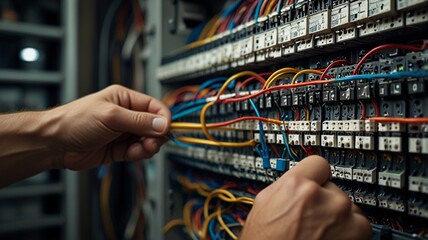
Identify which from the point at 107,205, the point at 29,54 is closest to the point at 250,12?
the point at 107,205

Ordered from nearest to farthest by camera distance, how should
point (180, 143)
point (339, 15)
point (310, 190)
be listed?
1. point (310, 190)
2. point (339, 15)
3. point (180, 143)

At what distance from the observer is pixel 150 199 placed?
1629mm

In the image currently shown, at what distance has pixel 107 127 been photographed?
108cm

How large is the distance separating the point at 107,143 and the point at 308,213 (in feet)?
2.62

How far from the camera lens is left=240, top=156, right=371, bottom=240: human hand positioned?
2.10 feet

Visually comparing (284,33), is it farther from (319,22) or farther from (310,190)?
(310,190)

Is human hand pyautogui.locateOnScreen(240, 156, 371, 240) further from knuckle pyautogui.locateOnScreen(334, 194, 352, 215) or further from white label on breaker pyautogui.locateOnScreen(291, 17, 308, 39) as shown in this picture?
white label on breaker pyautogui.locateOnScreen(291, 17, 308, 39)

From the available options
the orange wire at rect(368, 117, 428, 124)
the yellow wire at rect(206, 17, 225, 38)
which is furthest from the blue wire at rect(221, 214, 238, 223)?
the yellow wire at rect(206, 17, 225, 38)

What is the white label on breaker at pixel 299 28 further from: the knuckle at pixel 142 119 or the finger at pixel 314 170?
the knuckle at pixel 142 119

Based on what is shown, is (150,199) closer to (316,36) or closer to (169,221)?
(169,221)

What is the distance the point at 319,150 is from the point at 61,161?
933 millimetres

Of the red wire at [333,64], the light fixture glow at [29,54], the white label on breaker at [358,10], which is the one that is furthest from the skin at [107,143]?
the light fixture glow at [29,54]

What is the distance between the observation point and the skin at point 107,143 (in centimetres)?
68

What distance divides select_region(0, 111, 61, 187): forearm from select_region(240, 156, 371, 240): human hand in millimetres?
831
